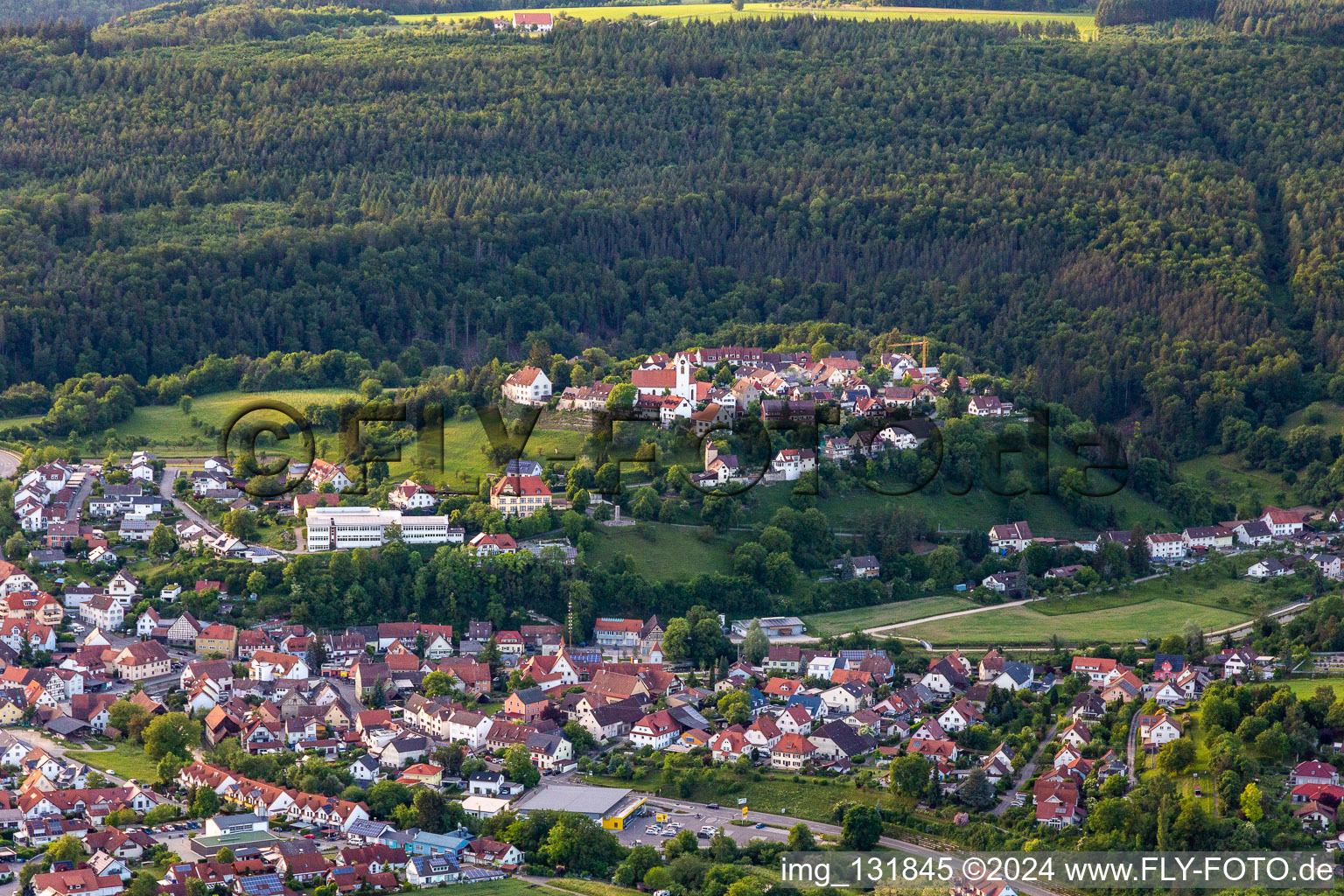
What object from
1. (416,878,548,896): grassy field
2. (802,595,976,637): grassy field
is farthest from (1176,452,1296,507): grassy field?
(416,878,548,896): grassy field

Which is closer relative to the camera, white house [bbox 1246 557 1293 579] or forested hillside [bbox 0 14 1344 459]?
white house [bbox 1246 557 1293 579]

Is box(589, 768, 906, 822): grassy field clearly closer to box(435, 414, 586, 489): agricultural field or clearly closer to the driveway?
the driveway

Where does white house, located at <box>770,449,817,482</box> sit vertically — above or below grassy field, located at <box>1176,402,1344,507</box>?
above

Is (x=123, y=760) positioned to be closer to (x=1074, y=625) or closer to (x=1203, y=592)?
(x=1074, y=625)

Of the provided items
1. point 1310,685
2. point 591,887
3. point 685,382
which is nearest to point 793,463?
point 685,382

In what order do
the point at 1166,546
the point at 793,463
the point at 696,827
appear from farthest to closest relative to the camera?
the point at 793,463 < the point at 1166,546 < the point at 696,827

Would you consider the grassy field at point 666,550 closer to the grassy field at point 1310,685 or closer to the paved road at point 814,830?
the paved road at point 814,830

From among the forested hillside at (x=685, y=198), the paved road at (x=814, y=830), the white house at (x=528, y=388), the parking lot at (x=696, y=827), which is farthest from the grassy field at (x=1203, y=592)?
the white house at (x=528, y=388)
